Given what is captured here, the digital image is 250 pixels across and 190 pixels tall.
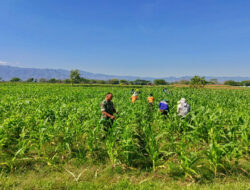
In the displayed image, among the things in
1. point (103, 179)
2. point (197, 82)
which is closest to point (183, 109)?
point (103, 179)

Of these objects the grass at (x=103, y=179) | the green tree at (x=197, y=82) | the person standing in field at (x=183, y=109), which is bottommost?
the grass at (x=103, y=179)

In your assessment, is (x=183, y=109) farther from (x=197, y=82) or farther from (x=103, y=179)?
(x=197, y=82)

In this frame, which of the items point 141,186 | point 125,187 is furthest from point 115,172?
point 141,186

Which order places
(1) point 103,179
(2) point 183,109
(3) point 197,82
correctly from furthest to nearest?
1. (3) point 197,82
2. (2) point 183,109
3. (1) point 103,179

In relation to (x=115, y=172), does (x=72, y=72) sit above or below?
above

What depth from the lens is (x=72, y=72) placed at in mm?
84438

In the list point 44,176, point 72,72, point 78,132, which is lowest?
point 44,176

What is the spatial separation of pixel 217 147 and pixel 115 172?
9.08 ft

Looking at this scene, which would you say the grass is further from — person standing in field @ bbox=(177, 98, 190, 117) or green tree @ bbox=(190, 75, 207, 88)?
green tree @ bbox=(190, 75, 207, 88)

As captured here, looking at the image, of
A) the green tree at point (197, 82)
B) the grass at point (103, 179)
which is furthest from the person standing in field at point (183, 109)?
the green tree at point (197, 82)

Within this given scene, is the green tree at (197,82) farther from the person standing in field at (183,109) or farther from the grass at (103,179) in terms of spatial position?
the grass at (103,179)

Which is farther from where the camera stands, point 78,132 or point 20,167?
point 78,132

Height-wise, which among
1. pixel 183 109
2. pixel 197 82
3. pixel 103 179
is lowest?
pixel 103 179

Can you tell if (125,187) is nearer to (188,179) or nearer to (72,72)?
(188,179)
